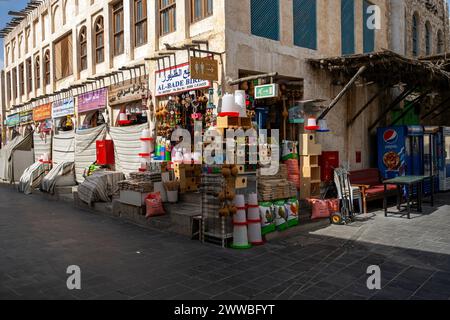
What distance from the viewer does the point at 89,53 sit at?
15617 mm

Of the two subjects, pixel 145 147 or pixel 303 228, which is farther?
pixel 145 147

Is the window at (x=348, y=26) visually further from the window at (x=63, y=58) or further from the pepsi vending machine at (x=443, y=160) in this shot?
the window at (x=63, y=58)

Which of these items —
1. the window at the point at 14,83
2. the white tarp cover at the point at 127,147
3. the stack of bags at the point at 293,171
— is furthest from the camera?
the window at the point at 14,83

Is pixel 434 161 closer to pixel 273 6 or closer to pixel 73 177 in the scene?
pixel 273 6

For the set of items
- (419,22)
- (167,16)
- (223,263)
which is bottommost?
(223,263)

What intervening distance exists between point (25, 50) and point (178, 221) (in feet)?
64.6

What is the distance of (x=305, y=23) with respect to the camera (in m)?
11.4

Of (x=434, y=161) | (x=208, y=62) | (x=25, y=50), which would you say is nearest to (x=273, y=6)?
(x=208, y=62)

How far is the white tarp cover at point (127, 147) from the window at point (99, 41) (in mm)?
3594

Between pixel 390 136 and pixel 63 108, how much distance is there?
1426 centimetres

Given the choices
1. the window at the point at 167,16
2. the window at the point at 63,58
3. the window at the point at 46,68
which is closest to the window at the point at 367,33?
the window at the point at 167,16

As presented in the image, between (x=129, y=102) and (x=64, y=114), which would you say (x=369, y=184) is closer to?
(x=129, y=102)

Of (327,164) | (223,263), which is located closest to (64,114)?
(327,164)

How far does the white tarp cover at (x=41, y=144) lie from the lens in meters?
18.6
